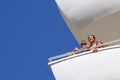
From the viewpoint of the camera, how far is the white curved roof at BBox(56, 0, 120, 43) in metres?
17.6

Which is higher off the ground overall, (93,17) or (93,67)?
(93,17)

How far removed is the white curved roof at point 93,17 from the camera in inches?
691

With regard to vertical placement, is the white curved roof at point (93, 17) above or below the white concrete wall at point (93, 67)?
above

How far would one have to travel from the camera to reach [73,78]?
15727 millimetres

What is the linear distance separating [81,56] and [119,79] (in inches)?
50.2

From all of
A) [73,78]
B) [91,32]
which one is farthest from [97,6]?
[73,78]

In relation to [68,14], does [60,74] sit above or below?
below

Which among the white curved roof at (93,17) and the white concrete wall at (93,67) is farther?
the white curved roof at (93,17)

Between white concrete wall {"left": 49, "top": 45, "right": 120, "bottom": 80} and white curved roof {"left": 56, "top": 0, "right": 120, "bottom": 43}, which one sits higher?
white curved roof {"left": 56, "top": 0, "right": 120, "bottom": 43}

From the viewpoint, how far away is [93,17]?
17859 mm

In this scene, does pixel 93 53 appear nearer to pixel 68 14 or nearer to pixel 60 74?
pixel 60 74

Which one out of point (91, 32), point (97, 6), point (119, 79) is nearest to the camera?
point (119, 79)

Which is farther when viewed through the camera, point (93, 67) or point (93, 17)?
point (93, 17)

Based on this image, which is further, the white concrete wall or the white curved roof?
the white curved roof
